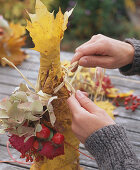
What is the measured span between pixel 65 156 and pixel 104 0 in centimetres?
297

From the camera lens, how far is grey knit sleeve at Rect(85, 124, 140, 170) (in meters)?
0.76

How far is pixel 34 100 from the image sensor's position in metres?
0.76

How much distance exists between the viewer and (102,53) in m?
0.97

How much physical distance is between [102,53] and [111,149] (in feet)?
1.14

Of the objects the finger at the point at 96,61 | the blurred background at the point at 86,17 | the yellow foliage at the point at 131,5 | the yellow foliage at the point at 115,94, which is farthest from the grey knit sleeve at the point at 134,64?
the yellow foliage at the point at 131,5

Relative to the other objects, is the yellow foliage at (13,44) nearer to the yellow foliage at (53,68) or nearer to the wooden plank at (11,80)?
the wooden plank at (11,80)

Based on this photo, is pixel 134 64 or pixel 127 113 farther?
pixel 127 113

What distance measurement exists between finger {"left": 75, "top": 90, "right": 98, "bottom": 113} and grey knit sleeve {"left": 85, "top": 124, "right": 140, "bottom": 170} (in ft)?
0.24

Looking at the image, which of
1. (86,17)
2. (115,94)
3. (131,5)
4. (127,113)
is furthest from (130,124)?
(131,5)

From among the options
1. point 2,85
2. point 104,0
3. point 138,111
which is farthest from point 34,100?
point 104,0

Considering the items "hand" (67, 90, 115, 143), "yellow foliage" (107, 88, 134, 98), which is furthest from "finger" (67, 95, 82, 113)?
"yellow foliage" (107, 88, 134, 98)

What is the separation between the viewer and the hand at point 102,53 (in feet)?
3.05

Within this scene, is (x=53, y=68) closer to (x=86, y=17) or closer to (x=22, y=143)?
(x=22, y=143)

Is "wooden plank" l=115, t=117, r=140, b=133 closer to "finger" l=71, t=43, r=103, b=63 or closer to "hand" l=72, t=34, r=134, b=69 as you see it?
"hand" l=72, t=34, r=134, b=69
